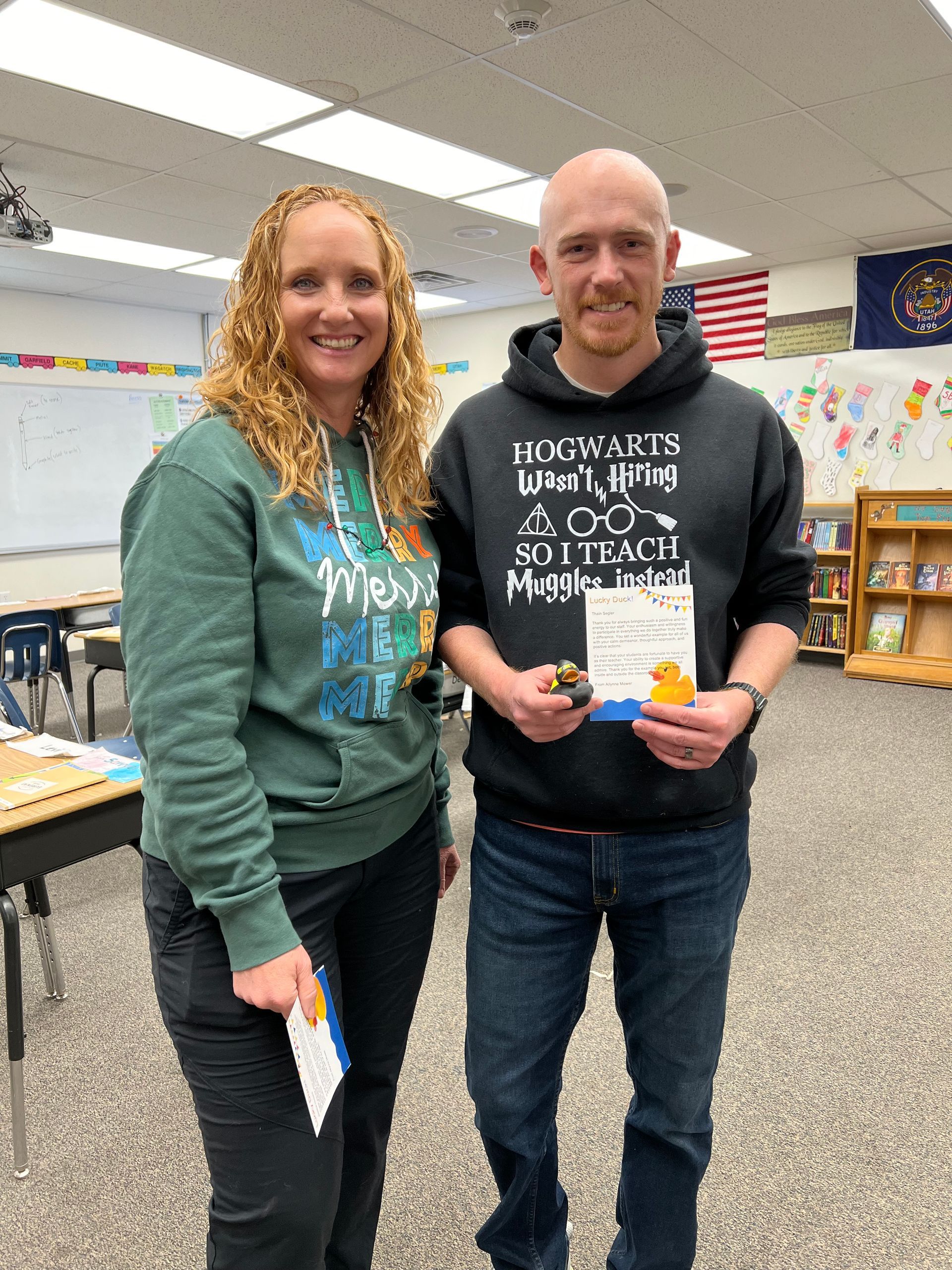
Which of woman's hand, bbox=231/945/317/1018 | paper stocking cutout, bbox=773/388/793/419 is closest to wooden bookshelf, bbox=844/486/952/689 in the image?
paper stocking cutout, bbox=773/388/793/419

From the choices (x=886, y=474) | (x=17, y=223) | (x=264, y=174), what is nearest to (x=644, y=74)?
(x=264, y=174)

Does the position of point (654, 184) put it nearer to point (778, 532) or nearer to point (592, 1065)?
point (778, 532)

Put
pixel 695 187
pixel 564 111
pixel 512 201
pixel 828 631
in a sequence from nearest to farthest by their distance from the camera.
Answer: pixel 564 111, pixel 695 187, pixel 512 201, pixel 828 631

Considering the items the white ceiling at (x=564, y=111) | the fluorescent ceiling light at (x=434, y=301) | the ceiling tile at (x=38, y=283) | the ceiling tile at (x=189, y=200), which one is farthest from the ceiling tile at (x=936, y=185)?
the ceiling tile at (x=38, y=283)

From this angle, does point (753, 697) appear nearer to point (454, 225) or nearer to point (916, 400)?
point (454, 225)

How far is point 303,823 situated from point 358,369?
1.92ft

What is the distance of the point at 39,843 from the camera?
6.50ft

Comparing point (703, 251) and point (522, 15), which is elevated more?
point (703, 251)

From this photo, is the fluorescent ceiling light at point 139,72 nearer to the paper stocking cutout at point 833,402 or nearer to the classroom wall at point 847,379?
the classroom wall at point 847,379

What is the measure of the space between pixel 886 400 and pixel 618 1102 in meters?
5.88

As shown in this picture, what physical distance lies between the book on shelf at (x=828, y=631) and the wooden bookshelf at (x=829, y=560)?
25mm

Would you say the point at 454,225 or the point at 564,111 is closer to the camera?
the point at 564,111

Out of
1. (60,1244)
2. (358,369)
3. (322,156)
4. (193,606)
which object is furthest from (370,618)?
(322,156)

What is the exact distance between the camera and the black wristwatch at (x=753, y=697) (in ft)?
3.92
